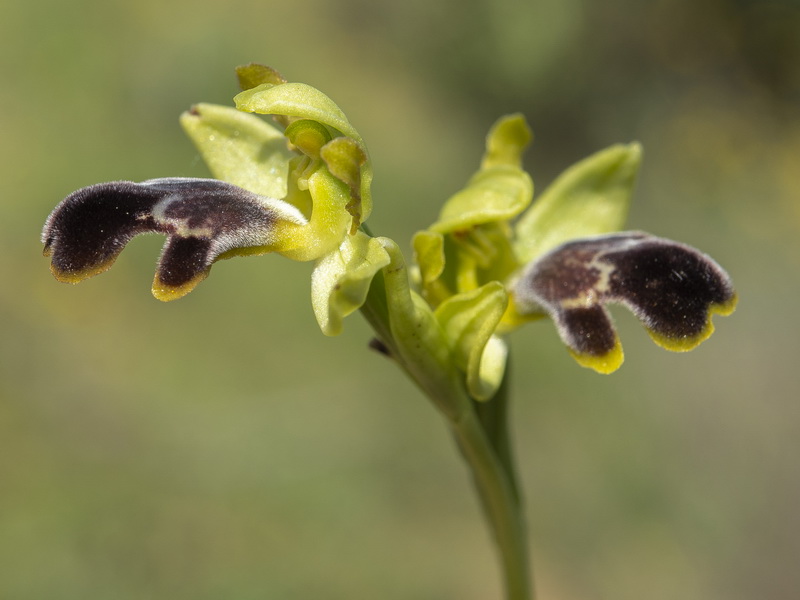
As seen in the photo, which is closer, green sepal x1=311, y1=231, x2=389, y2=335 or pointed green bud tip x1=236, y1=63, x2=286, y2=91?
green sepal x1=311, y1=231, x2=389, y2=335

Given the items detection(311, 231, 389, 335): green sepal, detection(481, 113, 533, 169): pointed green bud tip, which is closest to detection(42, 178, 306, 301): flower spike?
detection(311, 231, 389, 335): green sepal

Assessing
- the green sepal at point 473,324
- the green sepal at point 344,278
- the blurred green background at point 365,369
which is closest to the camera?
the green sepal at point 344,278

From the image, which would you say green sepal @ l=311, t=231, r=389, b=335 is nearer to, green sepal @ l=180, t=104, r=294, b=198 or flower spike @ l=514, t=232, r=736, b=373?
green sepal @ l=180, t=104, r=294, b=198

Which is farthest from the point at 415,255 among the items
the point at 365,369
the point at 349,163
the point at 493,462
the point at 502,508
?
the point at 365,369

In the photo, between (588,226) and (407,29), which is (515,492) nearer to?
(588,226)

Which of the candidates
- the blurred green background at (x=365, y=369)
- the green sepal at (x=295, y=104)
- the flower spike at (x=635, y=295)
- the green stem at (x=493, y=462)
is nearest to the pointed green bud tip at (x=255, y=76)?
the green sepal at (x=295, y=104)

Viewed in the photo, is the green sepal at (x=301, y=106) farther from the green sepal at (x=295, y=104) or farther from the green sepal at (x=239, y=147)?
the green sepal at (x=239, y=147)

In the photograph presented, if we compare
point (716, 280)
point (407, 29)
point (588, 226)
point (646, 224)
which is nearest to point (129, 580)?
point (588, 226)
